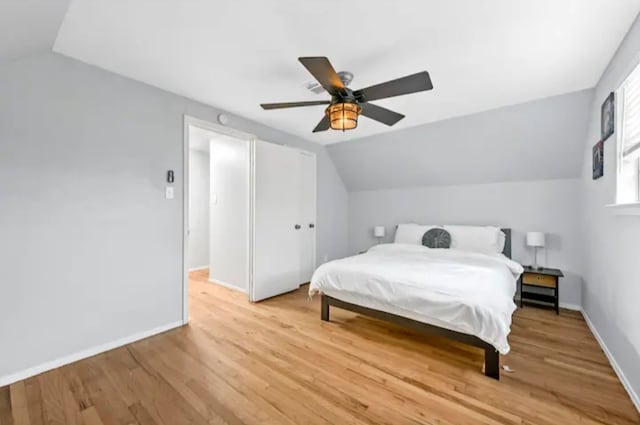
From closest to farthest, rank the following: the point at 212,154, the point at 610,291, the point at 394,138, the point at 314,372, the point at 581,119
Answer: the point at 314,372 → the point at 610,291 → the point at 581,119 → the point at 394,138 → the point at 212,154

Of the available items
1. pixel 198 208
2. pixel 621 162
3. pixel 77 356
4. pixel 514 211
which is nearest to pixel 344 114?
pixel 621 162

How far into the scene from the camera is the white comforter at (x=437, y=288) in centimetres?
193

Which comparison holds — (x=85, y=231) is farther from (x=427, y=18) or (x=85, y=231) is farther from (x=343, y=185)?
(x=343, y=185)

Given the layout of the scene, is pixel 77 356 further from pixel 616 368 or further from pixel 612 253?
pixel 612 253

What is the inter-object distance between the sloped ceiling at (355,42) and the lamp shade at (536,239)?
5.41ft

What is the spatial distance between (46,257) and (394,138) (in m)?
4.02

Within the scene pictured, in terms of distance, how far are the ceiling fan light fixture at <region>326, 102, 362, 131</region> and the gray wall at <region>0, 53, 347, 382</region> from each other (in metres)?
1.72

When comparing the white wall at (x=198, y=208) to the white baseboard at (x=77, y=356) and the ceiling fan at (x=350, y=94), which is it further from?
the ceiling fan at (x=350, y=94)

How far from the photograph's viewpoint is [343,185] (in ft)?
17.6

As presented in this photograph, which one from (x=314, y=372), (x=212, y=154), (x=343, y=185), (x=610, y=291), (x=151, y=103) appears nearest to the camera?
(x=314, y=372)

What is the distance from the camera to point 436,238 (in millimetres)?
4008

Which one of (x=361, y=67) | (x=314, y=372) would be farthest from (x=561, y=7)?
(x=314, y=372)

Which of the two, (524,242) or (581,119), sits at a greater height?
(581,119)

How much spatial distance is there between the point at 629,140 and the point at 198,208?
591cm
